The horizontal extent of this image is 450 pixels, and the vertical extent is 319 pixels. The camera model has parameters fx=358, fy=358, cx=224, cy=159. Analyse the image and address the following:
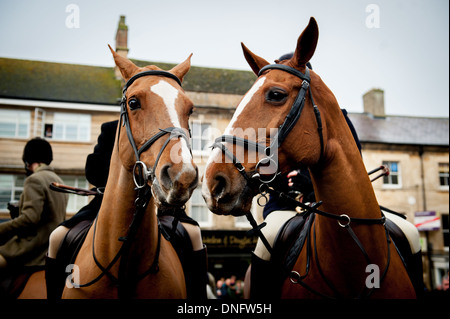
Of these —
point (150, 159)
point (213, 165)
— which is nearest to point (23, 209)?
point (150, 159)

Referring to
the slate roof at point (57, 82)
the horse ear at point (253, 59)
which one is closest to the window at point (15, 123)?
the slate roof at point (57, 82)

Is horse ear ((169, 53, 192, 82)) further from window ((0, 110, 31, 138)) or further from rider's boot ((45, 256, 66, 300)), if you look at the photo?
window ((0, 110, 31, 138))

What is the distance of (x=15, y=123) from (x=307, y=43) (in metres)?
18.7

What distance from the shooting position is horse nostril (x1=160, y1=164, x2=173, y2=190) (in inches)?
94.5

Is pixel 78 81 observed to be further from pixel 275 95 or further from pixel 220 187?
pixel 220 187

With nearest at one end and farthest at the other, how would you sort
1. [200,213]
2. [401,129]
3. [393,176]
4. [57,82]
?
[200,213], [57,82], [393,176], [401,129]

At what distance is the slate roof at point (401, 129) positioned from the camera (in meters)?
23.8

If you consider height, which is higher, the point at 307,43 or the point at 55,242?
the point at 307,43

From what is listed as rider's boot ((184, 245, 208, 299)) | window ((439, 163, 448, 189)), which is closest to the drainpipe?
window ((439, 163, 448, 189))

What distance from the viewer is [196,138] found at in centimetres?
1806

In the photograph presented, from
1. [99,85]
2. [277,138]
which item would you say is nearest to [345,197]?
[277,138]

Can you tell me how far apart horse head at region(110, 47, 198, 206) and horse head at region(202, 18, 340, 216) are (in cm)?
20
